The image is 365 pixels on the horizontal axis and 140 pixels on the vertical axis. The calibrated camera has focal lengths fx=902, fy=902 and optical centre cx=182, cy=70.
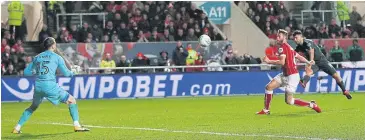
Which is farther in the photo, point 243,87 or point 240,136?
point 243,87

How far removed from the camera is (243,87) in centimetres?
3177

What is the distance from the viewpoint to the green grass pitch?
15172 mm

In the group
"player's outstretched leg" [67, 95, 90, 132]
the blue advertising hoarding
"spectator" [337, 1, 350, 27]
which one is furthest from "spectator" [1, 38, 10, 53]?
"player's outstretched leg" [67, 95, 90, 132]

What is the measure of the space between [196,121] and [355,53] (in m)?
17.2

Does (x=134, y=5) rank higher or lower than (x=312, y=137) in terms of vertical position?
higher

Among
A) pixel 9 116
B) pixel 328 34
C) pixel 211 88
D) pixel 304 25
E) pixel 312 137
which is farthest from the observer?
pixel 304 25

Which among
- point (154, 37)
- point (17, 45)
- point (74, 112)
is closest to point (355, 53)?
point (154, 37)

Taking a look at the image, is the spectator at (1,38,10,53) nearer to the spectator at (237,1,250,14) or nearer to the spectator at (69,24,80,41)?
the spectator at (69,24,80,41)

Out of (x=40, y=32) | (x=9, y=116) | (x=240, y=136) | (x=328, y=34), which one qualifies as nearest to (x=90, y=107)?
(x=9, y=116)

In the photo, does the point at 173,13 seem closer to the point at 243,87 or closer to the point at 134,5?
the point at 134,5

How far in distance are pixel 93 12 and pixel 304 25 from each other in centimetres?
940

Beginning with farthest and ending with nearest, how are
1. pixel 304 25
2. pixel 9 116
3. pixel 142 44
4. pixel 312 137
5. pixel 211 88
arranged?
pixel 304 25, pixel 142 44, pixel 211 88, pixel 9 116, pixel 312 137

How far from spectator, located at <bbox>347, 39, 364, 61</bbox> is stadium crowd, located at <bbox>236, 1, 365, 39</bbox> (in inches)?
72.9

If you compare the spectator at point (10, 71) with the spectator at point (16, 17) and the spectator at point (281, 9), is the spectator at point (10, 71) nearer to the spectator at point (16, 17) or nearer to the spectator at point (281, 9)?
the spectator at point (16, 17)
